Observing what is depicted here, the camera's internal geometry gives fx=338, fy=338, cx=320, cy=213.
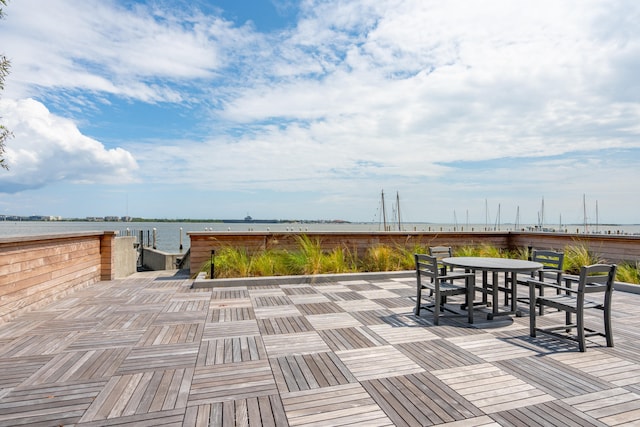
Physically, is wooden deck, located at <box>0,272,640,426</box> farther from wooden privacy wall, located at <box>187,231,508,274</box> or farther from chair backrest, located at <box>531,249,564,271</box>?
wooden privacy wall, located at <box>187,231,508,274</box>

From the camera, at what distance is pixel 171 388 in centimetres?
256

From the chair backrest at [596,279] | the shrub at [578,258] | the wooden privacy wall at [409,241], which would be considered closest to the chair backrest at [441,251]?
the chair backrest at [596,279]

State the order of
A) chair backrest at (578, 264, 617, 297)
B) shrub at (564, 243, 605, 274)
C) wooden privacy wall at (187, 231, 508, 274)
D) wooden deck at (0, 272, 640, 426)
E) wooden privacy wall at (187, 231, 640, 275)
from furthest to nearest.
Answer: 1. wooden privacy wall at (187, 231, 508, 274)
2. wooden privacy wall at (187, 231, 640, 275)
3. shrub at (564, 243, 605, 274)
4. chair backrest at (578, 264, 617, 297)
5. wooden deck at (0, 272, 640, 426)

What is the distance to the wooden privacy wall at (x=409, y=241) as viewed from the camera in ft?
24.9

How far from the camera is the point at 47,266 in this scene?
17.4 feet

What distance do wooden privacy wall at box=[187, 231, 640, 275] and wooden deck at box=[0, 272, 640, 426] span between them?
9.52ft

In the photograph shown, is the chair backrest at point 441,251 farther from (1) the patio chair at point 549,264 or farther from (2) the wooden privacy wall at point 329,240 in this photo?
(2) the wooden privacy wall at point 329,240

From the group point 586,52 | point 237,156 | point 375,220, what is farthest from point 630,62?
point 375,220

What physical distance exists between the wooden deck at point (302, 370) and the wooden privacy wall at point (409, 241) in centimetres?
290

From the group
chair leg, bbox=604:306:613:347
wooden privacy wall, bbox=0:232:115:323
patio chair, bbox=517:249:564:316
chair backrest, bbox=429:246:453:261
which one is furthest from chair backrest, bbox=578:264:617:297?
wooden privacy wall, bbox=0:232:115:323

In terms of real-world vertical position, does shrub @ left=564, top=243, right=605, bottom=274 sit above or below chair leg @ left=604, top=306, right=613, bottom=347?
above

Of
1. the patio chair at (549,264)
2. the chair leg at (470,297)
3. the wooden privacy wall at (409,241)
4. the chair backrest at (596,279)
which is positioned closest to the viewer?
the chair backrest at (596,279)

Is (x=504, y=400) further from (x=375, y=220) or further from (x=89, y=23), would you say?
(x=375, y=220)

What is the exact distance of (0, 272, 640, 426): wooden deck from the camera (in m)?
2.21
